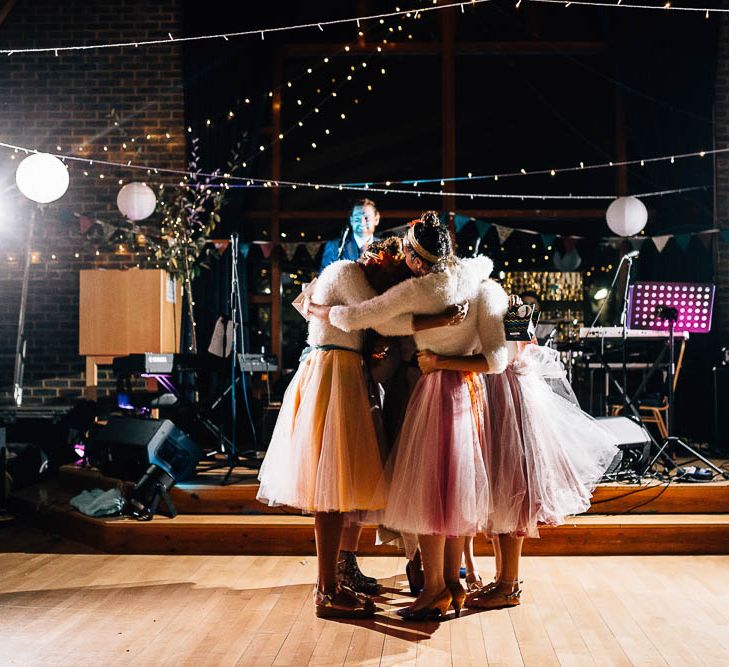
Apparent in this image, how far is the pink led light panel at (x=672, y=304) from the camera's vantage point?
5.57 metres

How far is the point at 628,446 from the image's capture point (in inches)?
206

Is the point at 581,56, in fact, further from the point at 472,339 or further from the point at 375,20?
the point at 472,339

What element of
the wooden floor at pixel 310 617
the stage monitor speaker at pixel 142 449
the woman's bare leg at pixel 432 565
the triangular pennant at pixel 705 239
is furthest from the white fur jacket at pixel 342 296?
the triangular pennant at pixel 705 239

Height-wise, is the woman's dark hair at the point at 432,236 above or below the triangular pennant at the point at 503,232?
below

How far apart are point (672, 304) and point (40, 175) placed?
455 centimetres

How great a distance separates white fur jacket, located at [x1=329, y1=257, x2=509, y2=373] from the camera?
11.1 feet

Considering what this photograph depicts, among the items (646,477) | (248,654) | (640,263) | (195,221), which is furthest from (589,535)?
(195,221)

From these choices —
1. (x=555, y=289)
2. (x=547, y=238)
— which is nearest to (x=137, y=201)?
(x=547, y=238)

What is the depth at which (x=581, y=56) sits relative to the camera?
8086mm

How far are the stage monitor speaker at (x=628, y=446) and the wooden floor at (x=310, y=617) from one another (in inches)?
28.5

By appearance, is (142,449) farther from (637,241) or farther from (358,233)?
(637,241)

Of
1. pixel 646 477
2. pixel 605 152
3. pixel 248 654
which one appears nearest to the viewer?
pixel 248 654

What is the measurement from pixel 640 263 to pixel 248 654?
5.62m

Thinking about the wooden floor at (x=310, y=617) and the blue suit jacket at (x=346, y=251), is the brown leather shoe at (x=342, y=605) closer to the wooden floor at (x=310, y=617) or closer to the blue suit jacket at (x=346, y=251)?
the wooden floor at (x=310, y=617)
